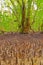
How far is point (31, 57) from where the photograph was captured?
12.0 feet

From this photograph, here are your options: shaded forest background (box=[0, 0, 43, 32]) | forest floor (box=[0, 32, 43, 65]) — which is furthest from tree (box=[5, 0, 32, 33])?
forest floor (box=[0, 32, 43, 65])

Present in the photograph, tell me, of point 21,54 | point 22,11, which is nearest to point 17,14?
point 22,11

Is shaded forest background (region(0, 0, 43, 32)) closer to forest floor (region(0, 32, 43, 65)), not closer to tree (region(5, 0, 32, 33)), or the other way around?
tree (region(5, 0, 32, 33))

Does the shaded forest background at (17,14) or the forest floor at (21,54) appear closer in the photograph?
the forest floor at (21,54)

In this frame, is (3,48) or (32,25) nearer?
(3,48)

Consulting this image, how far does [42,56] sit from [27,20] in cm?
429

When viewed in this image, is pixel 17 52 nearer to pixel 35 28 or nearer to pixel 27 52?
pixel 27 52

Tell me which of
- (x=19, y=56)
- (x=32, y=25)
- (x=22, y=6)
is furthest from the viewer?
(x=32, y=25)

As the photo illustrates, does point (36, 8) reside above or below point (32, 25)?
above

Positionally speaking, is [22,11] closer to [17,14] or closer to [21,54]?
[17,14]

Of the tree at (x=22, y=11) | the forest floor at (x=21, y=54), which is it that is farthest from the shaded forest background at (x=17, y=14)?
the forest floor at (x=21, y=54)

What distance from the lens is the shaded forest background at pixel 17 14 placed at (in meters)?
7.76

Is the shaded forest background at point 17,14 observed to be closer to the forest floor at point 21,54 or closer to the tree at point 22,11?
the tree at point 22,11

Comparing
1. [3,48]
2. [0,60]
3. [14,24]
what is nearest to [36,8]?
[14,24]
